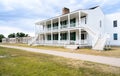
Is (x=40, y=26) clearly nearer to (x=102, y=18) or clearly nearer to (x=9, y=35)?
(x=102, y=18)

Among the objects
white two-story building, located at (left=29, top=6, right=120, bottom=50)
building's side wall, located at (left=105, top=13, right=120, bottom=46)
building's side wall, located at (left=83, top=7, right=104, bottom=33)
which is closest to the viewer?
white two-story building, located at (left=29, top=6, right=120, bottom=50)

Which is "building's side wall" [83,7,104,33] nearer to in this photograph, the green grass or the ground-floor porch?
the ground-floor porch

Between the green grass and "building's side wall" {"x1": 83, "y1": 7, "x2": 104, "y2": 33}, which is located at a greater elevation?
"building's side wall" {"x1": 83, "y1": 7, "x2": 104, "y2": 33}

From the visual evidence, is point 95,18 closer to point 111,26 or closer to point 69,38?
point 111,26

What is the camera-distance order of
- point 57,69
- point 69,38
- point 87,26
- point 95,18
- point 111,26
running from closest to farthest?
point 57,69, point 87,26, point 69,38, point 95,18, point 111,26

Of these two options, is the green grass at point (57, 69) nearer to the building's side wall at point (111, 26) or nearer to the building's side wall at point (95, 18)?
the building's side wall at point (95, 18)

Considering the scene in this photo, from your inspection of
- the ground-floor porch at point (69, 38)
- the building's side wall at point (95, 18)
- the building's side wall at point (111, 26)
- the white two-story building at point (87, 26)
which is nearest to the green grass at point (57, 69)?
the white two-story building at point (87, 26)

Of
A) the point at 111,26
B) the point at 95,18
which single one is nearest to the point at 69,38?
the point at 95,18

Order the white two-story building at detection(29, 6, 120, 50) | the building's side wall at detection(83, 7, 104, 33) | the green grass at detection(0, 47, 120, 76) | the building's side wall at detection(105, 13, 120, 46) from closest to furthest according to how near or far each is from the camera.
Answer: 1. the green grass at detection(0, 47, 120, 76)
2. the white two-story building at detection(29, 6, 120, 50)
3. the building's side wall at detection(83, 7, 104, 33)
4. the building's side wall at detection(105, 13, 120, 46)

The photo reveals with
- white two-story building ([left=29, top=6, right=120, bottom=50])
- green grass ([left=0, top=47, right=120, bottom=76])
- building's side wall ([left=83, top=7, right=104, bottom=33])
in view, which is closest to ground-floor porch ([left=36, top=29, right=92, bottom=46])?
white two-story building ([left=29, top=6, right=120, bottom=50])

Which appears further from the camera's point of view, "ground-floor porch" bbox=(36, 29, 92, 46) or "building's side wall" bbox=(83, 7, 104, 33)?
"building's side wall" bbox=(83, 7, 104, 33)

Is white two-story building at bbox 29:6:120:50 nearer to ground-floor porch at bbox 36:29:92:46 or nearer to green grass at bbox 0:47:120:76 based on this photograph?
ground-floor porch at bbox 36:29:92:46

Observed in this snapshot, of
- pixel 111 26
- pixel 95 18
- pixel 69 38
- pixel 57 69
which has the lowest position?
pixel 57 69

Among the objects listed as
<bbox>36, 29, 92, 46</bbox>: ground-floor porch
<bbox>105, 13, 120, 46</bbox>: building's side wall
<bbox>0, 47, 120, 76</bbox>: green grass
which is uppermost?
<bbox>105, 13, 120, 46</bbox>: building's side wall
